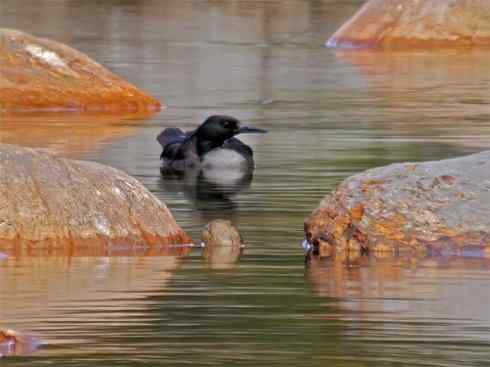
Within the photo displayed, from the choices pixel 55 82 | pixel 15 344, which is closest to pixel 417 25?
pixel 55 82

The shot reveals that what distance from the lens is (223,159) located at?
19359mm

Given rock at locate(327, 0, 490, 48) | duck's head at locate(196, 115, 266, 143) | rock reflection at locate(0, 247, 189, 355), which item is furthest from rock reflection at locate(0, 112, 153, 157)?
rock at locate(327, 0, 490, 48)

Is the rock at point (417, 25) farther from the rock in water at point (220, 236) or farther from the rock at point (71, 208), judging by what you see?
the rock at point (71, 208)

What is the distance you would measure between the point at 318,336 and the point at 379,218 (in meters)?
3.14

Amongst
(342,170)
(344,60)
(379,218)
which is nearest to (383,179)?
(379,218)

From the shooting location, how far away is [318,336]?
9742 millimetres

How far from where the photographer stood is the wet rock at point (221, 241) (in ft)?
42.2

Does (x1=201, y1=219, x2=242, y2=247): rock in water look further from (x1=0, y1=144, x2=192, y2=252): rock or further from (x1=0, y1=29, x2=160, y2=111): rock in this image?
(x1=0, y1=29, x2=160, y2=111): rock

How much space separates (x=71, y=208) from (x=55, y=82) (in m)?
12.3

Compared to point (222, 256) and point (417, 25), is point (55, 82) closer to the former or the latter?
point (222, 256)

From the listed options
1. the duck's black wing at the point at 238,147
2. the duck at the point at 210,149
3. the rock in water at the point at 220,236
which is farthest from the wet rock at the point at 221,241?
the duck's black wing at the point at 238,147

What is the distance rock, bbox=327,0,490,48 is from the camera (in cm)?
3647

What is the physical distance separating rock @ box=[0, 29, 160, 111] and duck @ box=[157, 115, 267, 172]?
463cm

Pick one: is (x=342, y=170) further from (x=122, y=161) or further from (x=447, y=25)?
(x=447, y=25)
